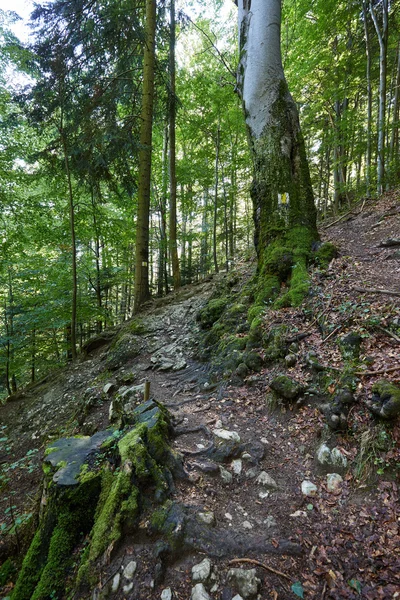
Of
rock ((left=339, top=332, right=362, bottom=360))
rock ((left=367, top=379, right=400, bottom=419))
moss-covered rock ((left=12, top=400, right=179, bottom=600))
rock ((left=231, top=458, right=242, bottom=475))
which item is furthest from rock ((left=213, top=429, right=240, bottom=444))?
rock ((left=339, top=332, right=362, bottom=360))

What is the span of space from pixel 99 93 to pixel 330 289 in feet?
26.4

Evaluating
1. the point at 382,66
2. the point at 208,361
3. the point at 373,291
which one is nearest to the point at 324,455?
the point at 373,291

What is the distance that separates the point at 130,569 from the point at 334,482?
4.81 ft

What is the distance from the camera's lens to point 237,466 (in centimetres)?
224

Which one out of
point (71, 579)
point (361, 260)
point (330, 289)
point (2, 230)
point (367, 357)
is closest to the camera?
point (71, 579)

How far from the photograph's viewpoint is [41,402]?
240 inches

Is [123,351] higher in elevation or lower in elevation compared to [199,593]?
higher

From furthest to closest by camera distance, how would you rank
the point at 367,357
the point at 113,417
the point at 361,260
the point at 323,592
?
the point at 361,260, the point at 113,417, the point at 367,357, the point at 323,592

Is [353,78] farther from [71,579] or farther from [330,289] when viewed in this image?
[71,579]

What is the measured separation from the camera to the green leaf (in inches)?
54.2

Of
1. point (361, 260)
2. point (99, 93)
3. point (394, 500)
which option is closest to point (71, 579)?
point (394, 500)

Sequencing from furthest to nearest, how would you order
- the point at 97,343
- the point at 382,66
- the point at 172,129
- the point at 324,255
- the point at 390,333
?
1. the point at 172,129
2. the point at 97,343
3. the point at 382,66
4. the point at 324,255
5. the point at 390,333

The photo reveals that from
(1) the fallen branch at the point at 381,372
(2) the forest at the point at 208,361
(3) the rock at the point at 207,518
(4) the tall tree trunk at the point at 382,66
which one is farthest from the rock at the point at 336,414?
(4) the tall tree trunk at the point at 382,66

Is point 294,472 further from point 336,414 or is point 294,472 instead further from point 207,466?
point 207,466
